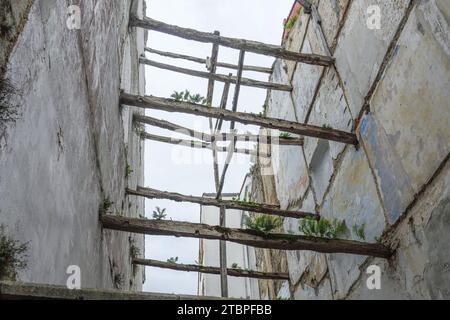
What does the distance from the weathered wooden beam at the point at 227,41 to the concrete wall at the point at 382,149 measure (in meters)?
0.37

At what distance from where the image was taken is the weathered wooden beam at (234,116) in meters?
5.96

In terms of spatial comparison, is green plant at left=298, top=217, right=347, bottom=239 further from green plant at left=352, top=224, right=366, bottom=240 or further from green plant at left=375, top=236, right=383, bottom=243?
green plant at left=375, top=236, right=383, bottom=243

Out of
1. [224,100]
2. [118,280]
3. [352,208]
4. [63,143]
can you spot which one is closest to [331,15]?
[224,100]

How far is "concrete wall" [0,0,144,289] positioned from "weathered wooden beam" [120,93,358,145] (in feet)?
1.35

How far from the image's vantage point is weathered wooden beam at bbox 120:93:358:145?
5957mm

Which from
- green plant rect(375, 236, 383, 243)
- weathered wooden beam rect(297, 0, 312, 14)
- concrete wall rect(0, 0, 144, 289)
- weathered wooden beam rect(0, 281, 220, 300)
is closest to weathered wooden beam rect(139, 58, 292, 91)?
weathered wooden beam rect(297, 0, 312, 14)

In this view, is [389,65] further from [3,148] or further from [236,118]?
[3,148]

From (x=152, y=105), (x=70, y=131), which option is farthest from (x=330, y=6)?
(x=70, y=131)

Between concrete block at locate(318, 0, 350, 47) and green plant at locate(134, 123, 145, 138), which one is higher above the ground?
concrete block at locate(318, 0, 350, 47)

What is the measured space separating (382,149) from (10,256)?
4.75 m

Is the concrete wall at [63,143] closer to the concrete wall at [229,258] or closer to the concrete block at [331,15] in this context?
the concrete block at [331,15]

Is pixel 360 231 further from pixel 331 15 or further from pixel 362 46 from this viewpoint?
pixel 331 15

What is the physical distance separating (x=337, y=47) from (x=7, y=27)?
20.5 ft

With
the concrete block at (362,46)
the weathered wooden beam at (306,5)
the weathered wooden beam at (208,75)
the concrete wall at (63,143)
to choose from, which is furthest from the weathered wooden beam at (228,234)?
the weathered wooden beam at (306,5)
